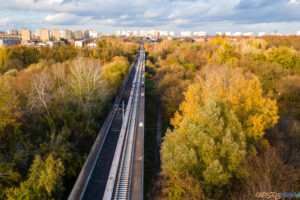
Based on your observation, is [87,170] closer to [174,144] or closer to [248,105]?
[174,144]

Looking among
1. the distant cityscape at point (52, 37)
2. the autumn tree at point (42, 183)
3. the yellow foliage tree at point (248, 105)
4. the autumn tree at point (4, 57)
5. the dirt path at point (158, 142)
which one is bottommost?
the dirt path at point (158, 142)

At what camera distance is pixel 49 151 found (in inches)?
541

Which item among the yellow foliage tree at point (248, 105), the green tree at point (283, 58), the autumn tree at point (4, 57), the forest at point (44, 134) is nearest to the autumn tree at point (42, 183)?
the forest at point (44, 134)

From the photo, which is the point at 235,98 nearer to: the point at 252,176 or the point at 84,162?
the point at 252,176

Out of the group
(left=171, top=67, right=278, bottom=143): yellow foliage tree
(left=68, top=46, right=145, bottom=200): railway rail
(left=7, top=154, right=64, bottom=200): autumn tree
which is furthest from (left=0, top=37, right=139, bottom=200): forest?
(left=171, top=67, right=278, bottom=143): yellow foliage tree

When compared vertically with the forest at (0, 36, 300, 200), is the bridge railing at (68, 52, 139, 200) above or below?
below

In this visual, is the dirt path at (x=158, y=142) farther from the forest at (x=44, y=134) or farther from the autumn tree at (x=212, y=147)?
the forest at (x=44, y=134)

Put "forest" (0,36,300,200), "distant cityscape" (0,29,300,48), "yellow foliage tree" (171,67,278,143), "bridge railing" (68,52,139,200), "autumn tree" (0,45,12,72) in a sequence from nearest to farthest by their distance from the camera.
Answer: "forest" (0,36,300,200) → "bridge railing" (68,52,139,200) → "yellow foliage tree" (171,67,278,143) → "autumn tree" (0,45,12,72) → "distant cityscape" (0,29,300,48)

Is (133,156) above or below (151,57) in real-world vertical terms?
below

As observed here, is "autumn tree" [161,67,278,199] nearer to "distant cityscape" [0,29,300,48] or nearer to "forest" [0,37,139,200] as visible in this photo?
"forest" [0,37,139,200]

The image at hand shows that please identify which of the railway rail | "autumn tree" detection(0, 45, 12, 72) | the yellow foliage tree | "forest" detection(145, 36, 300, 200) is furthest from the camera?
"autumn tree" detection(0, 45, 12, 72)

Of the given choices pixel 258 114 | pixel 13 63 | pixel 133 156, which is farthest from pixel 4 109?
pixel 13 63

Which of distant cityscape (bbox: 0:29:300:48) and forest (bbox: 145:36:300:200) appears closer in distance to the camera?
forest (bbox: 145:36:300:200)

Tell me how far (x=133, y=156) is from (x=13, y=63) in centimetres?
3226
